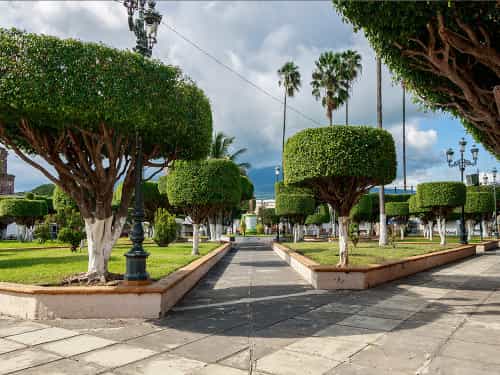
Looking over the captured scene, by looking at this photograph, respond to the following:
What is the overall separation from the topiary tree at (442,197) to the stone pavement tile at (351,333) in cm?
2184

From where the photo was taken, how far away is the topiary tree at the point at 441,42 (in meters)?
6.05

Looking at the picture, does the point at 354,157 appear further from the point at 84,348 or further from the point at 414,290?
the point at 84,348

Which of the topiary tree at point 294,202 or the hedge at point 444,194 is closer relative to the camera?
the hedge at point 444,194

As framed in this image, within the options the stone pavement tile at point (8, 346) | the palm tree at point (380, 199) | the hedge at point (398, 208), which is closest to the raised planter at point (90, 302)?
the stone pavement tile at point (8, 346)

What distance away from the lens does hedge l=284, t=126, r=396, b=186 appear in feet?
36.9

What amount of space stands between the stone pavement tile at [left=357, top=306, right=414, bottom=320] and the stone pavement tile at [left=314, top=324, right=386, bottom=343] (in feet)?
3.89

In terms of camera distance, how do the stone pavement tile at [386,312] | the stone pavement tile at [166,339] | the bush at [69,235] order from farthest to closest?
1. the bush at [69,235]
2. the stone pavement tile at [386,312]
3. the stone pavement tile at [166,339]

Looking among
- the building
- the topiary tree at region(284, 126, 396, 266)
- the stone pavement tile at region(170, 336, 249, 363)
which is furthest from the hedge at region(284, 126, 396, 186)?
the building

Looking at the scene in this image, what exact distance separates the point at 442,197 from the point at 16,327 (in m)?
25.5

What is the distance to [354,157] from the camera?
36.8 feet

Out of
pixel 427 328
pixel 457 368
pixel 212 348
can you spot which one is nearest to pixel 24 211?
pixel 212 348

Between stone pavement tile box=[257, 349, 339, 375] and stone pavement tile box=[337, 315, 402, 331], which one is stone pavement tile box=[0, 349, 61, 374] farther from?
stone pavement tile box=[337, 315, 402, 331]

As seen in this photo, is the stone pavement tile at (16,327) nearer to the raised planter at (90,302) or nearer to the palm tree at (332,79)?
the raised planter at (90,302)

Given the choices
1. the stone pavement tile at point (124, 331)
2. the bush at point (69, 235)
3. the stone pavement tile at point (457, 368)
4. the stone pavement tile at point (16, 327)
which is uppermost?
the bush at point (69, 235)
